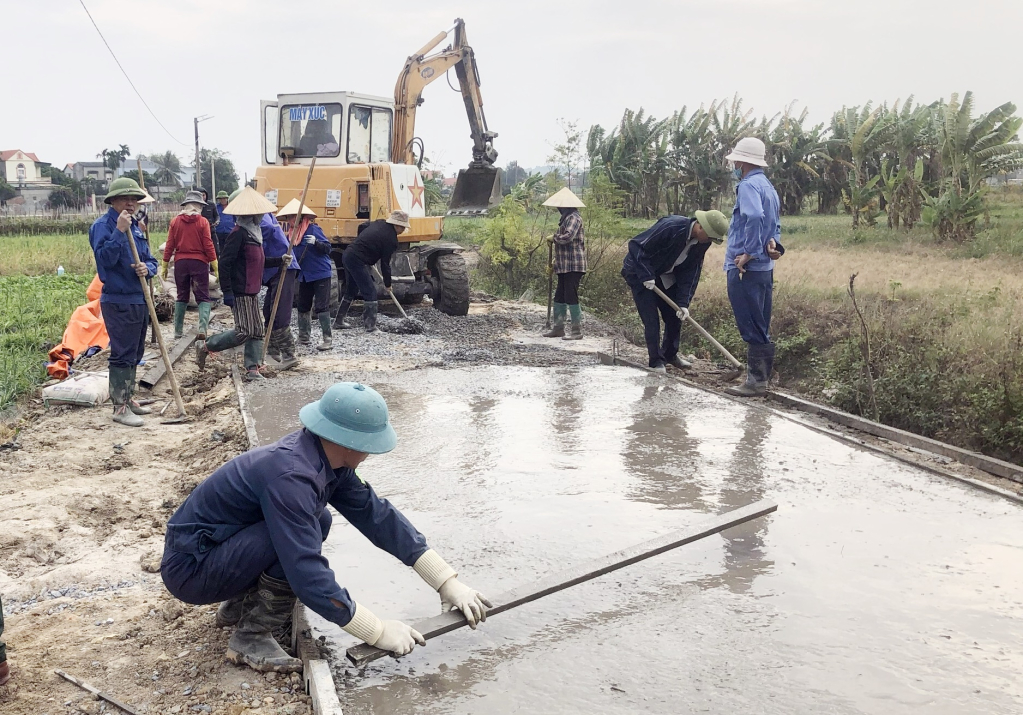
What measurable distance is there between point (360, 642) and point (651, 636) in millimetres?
1021

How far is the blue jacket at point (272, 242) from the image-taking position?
774 cm

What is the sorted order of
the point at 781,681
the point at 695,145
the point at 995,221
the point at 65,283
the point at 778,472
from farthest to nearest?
1. the point at 695,145
2. the point at 995,221
3. the point at 65,283
4. the point at 778,472
5. the point at 781,681

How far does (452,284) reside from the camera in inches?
436

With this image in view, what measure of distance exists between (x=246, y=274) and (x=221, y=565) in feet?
15.8

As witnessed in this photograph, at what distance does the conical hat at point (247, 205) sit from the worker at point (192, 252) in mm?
1448

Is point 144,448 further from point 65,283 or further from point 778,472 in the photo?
point 65,283

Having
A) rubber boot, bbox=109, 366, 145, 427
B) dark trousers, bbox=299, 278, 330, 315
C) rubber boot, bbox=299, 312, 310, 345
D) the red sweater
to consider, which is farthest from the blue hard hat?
rubber boot, bbox=299, 312, 310, 345

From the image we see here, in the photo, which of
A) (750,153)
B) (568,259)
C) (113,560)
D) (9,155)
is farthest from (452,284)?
(9,155)

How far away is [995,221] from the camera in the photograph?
14.5 meters

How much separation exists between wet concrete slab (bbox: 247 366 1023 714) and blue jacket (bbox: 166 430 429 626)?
0.37 metres

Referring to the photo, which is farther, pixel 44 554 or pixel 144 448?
pixel 144 448

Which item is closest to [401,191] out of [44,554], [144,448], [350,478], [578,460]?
[144,448]

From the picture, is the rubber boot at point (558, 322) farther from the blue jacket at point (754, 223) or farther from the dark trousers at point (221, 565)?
the dark trousers at point (221, 565)

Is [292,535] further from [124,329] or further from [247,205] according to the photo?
[247,205]
